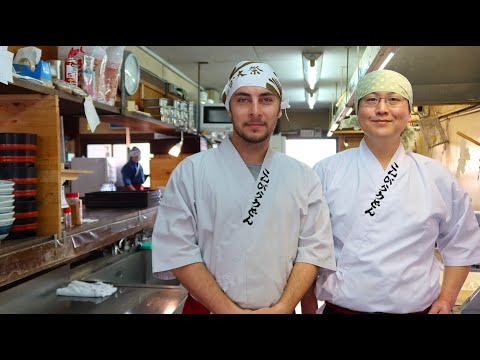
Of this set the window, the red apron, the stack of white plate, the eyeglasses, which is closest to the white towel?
the stack of white plate

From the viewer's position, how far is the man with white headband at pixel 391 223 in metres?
1.38

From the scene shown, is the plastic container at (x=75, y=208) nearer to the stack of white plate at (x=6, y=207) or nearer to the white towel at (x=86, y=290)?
the white towel at (x=86, y=290)

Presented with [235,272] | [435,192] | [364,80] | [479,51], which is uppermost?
[479,51]

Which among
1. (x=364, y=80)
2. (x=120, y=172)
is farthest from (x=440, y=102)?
(x=120, y=172)

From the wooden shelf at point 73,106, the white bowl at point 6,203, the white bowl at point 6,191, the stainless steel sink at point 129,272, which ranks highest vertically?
the wooden shelf at point 73,106

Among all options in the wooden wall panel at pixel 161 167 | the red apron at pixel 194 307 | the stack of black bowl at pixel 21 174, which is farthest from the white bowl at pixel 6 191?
the wooden wall panel at pixel 161 167

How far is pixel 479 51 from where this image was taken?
2455 millimetres

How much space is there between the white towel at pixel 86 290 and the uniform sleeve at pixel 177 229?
3.43 ft

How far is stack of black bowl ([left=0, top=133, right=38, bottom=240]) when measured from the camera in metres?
1.67

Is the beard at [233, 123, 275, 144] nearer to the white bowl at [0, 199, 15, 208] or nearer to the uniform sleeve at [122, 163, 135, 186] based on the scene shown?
the white bowl at [0, 199, 15, 208]

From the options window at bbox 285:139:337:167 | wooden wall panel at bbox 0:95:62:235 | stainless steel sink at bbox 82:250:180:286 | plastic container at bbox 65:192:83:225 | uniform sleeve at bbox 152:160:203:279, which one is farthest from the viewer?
window at bbox 285:139:337:167

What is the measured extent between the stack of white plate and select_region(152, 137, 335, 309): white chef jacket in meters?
0.59

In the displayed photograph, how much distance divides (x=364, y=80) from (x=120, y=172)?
452cm

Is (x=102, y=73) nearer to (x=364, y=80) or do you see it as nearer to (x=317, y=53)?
(x=364, y=80)
